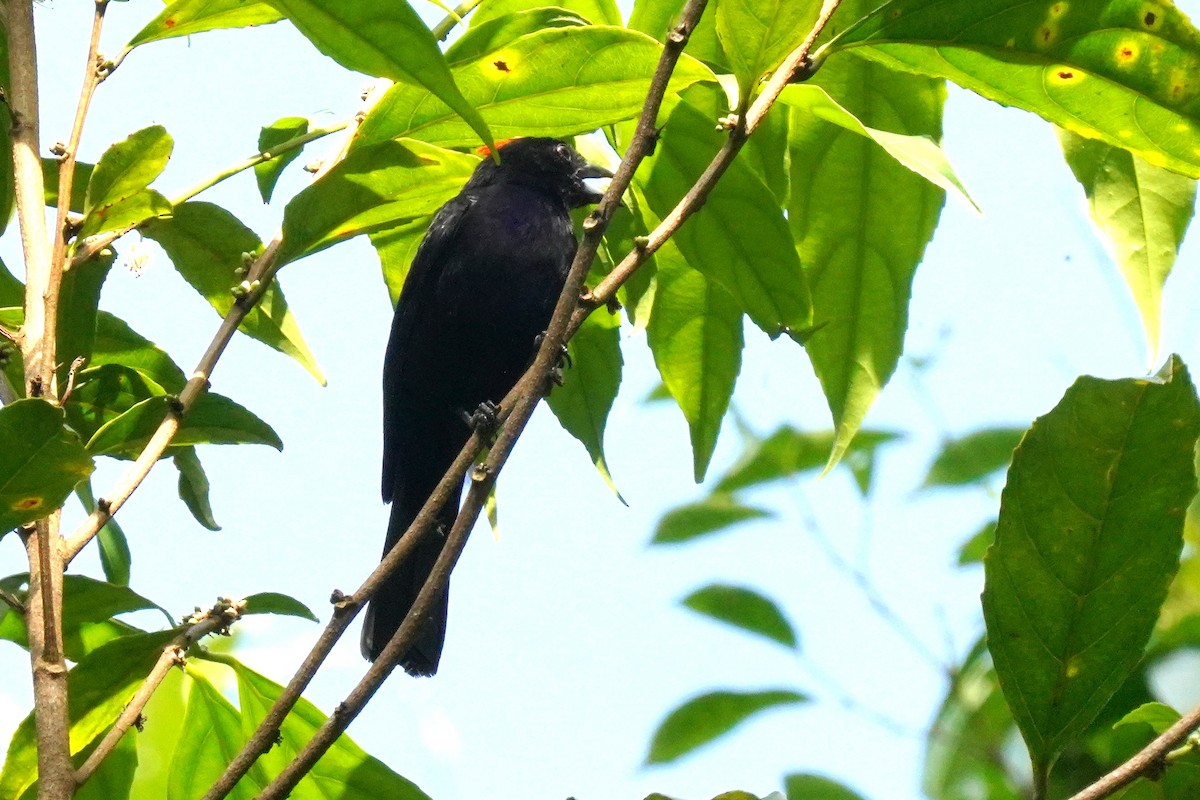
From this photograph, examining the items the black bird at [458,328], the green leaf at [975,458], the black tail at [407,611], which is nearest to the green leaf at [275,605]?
the black tail at [407,611]

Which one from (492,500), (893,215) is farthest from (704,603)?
(893,215)

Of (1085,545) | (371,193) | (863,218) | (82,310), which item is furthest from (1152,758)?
(82,310)

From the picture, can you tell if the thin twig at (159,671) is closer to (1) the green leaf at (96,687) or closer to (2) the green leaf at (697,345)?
(1) the green leaf at (96,687)

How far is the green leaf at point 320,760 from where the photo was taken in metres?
1.90

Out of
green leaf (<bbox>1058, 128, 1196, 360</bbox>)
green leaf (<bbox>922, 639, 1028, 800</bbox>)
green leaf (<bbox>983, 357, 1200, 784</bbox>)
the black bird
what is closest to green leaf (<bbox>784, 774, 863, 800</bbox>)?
green leaf (<bbox>922, 639, 1028, 800</bbox>)

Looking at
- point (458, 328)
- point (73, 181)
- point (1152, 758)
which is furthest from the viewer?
point (458, 328)

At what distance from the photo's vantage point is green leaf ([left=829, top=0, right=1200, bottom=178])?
1620mm

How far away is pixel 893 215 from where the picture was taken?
208 cm

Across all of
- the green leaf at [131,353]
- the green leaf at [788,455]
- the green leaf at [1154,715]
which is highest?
the green leaf at [788,455]

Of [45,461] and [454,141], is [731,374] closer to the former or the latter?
[454,141]

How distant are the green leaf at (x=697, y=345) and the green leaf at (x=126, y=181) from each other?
83cm

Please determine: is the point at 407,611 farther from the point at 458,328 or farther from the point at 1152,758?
the point at 1152,758

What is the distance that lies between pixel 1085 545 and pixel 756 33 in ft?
2.47

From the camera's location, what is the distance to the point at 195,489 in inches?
85.0
